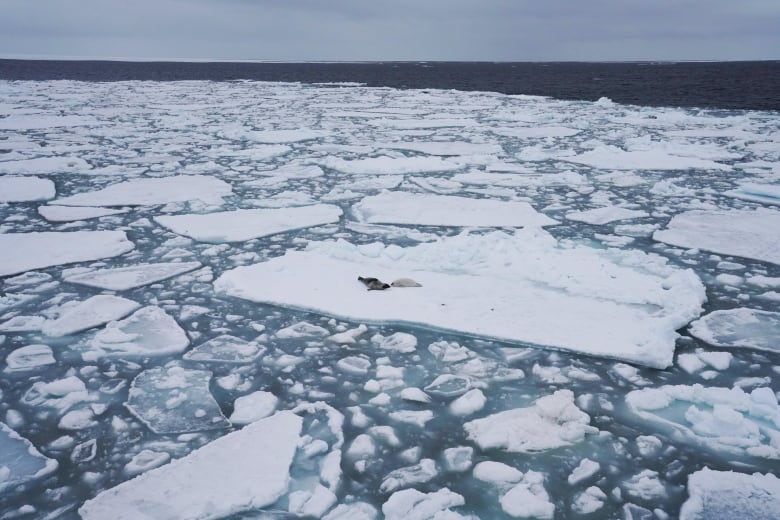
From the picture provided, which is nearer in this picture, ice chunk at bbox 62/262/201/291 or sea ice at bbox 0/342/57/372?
sea ice at bbox 0/342/57/372

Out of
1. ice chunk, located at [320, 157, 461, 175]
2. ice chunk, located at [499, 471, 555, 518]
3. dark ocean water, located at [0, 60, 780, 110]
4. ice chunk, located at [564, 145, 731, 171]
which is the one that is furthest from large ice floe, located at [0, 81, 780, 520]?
dark ocean water, located at [0, 60, 780, 110]

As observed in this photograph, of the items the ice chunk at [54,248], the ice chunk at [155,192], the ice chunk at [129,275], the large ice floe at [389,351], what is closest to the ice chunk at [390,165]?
the large ice floe at [389,351]

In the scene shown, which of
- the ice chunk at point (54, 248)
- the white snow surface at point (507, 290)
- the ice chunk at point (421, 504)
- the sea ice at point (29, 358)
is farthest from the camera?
the ice chunk at point (54, 248)

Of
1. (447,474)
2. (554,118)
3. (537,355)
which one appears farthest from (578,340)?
(554,118)

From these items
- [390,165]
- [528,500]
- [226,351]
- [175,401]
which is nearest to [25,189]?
[390,165]

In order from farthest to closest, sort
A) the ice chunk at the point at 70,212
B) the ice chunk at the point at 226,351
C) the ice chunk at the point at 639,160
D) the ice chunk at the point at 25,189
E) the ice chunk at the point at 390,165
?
1. the ice chunk at the point at 639,160
2. the ice chunk at the point at 390,165
3. the ice chunk at the point at 25,189
4. the ice chunk at the point at 70,212
5. the ice chunk at the point at 226,351

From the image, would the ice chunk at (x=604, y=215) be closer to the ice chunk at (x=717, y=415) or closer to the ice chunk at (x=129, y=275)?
the ice chunk at (x=717, y=415)

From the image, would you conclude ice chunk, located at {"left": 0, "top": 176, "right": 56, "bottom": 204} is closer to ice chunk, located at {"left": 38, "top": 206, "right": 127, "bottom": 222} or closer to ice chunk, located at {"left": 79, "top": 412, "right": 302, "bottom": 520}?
ice chunk, located at {"left": 38, "top": 206, "right": 127, "bottom": 222}
